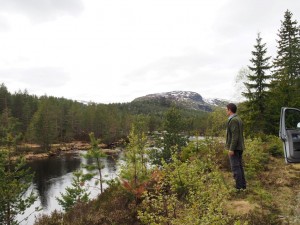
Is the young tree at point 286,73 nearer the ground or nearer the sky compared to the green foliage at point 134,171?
nearer the sky

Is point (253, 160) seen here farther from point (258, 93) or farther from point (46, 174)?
point (46, 174)

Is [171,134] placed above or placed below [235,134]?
below

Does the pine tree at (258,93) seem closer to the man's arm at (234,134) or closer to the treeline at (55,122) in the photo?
the man's arm at (234,134)

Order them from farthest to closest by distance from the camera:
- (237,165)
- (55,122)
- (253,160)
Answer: (55,122) < (253,160) < (237,165)

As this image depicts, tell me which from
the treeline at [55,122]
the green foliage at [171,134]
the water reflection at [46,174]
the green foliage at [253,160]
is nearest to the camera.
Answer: the green foliage at [253,160]

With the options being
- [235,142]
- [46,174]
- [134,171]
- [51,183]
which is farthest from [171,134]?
[235,142]

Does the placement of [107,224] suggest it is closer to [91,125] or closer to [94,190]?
[94,190]

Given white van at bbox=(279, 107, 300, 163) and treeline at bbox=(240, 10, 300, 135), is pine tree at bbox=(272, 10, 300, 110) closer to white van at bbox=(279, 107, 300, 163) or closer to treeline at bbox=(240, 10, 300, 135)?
treeline at bbox=(240, 10, 300, 135)

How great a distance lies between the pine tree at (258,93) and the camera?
2445 cm

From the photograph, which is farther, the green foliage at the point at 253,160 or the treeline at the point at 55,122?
the treeline at the point at 55,122

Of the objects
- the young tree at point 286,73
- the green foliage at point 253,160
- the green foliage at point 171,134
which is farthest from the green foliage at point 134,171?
the green foliage at point 171,134

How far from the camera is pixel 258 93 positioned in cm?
2567

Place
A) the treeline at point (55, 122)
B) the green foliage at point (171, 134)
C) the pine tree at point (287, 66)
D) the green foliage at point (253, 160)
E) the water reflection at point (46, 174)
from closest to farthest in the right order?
the green foliage at point (253, 160) → the pine tree at point (287, 66) → the water reflection at point (46, 174) → the green foliage at point (171, 134) → the treeline at point (55, 122)

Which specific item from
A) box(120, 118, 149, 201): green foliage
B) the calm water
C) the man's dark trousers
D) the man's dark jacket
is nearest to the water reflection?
the calm water
